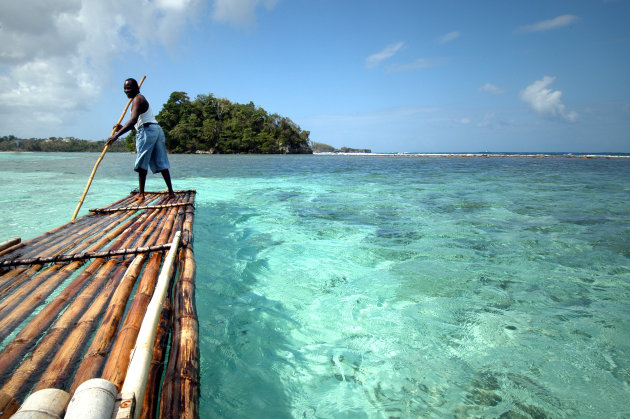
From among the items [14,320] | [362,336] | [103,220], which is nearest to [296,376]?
[362,336]

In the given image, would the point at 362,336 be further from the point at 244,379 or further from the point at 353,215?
the point at 353,215

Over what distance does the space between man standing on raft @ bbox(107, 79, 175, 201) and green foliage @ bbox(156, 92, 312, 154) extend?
5981cm

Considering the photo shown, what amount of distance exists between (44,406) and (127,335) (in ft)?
2.33

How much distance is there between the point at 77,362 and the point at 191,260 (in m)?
1.12

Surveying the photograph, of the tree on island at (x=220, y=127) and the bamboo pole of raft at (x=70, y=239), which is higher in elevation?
the tree on island at (x=220, y=127)

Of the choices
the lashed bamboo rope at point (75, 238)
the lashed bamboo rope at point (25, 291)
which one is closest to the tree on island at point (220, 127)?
the lashed bamboo rope at point (75, 238)

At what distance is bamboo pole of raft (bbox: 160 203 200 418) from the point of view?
1139 millimetres

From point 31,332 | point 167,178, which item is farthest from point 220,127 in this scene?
point 31,332

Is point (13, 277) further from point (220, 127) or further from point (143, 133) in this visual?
point (220, 127)

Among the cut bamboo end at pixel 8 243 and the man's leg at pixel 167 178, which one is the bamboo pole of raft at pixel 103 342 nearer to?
the cut bamboo end at pixel 8 243

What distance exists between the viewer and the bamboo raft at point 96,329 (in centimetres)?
112

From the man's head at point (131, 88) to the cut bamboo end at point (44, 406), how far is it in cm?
560

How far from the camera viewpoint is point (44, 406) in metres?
0.82

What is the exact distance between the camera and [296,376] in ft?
6.39
